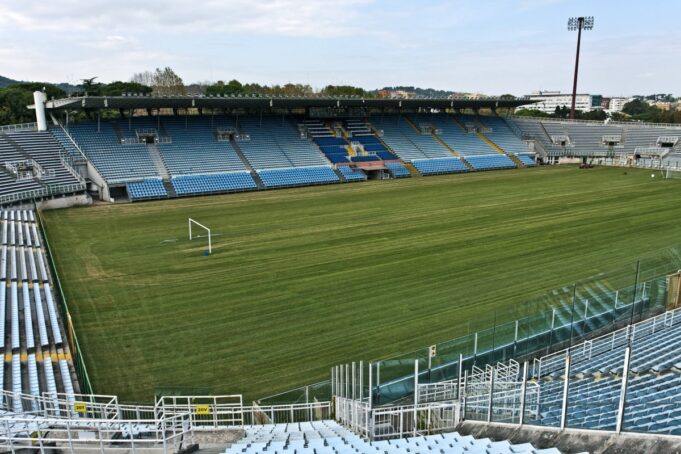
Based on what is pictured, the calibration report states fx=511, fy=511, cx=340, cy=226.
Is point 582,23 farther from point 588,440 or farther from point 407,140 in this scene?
point 588,440

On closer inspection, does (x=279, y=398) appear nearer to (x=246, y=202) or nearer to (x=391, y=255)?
(x=391, y=255)

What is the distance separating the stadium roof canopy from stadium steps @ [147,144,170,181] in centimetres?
345

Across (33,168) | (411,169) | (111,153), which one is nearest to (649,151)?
(411,169)

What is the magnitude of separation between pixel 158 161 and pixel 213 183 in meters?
5.31

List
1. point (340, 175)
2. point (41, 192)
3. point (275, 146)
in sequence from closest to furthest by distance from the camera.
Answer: point (41, 192) < point (340, 175) < point (275, 146)

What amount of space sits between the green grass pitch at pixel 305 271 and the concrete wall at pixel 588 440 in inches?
191

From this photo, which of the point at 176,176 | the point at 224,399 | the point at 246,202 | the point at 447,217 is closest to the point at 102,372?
the point at 224,399

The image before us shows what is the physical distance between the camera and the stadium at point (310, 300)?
784cm

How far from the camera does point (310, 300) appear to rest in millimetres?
17141

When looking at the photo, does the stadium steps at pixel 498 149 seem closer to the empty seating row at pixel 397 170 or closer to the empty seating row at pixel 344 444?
the empty seating row at pixel 397 170

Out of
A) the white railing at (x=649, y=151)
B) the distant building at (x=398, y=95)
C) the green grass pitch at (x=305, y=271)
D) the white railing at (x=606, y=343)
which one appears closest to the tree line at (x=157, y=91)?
the distant building at (x=398, y=95)

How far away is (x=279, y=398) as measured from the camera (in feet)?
34.7

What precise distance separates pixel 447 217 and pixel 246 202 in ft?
47.8

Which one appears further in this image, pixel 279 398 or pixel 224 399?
pixel 224 399
